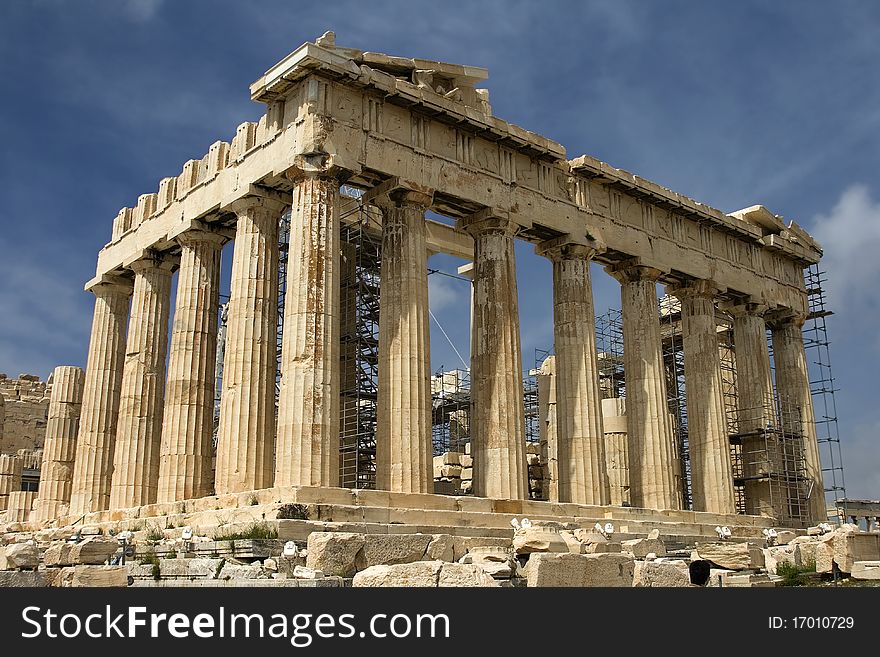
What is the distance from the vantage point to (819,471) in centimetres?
3466

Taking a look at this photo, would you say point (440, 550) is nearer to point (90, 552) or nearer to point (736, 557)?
point (90, 552)

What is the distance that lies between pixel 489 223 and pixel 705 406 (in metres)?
10.4

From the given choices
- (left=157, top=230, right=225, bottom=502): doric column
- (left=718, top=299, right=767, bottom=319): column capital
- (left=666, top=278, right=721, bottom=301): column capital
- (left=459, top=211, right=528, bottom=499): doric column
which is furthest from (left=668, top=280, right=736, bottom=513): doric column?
(left=157, top=230, right=225, bottom=502): doric column

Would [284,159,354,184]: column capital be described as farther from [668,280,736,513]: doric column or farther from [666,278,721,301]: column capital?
[668,280,736,513]: doric column

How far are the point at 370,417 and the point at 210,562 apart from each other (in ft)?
46.9

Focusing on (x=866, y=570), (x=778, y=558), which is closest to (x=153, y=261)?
(x=778, y=558)

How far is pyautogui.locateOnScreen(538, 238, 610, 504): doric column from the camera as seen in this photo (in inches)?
1049

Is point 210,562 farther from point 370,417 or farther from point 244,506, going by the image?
point 370,417

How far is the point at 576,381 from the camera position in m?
27.4

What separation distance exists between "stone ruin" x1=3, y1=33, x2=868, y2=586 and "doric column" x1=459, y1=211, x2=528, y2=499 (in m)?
0.06

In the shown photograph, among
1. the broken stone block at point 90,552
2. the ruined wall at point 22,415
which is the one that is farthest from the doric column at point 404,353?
the ruined wall at point 22,415

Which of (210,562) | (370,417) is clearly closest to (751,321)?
(370,417)

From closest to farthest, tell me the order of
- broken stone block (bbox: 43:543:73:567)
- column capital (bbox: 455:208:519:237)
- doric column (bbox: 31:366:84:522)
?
1. broken stone block (bbox: 43:543:73:567)
2. column capital (bbox: 455:208:519:237)
3. doric column (bbox: 31:366:84:522)
